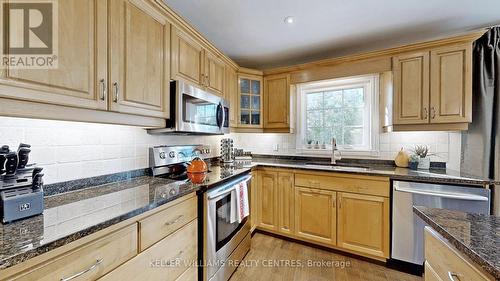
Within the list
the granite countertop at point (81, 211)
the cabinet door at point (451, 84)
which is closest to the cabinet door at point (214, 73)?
the granite countertop at point (81, 211)

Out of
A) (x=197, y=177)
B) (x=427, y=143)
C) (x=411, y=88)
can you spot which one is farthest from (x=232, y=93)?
(x=427, y=143)

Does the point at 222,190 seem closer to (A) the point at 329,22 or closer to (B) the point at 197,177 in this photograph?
(B) the point at 197,177

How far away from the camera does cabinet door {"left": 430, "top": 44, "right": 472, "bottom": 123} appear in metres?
2.05

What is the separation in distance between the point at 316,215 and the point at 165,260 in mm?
1749

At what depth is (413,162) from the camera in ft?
7.72

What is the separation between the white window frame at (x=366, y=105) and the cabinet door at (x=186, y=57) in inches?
64.1

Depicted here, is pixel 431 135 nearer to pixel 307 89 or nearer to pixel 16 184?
pixel 307 89

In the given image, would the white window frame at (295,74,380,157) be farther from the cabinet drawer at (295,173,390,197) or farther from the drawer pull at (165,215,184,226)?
the drawer pull at (165,215,184,226)

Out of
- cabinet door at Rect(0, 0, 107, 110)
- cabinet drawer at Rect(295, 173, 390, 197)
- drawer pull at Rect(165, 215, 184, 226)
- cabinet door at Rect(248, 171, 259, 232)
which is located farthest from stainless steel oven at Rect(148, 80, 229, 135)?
cabinet drawer at Rect(295, 173, 390, 197)

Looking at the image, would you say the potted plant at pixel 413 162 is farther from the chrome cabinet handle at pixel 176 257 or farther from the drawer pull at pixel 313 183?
the chrome cabinet handle at pixel 176 257

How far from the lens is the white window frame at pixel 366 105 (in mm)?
2691

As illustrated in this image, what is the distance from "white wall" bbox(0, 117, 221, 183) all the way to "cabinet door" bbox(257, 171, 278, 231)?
4.78 ft

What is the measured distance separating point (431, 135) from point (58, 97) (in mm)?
3371

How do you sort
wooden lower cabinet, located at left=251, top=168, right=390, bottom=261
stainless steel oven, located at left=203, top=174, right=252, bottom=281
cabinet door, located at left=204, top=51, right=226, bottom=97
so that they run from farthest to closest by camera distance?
cabinet door, located at left=204, top=51, right=226, bottom=97 < wooden lower cabinet, located at left=251, top=168, right=390, bottom=261 < stainless steel oven, located at left=203, top=174, right=252, bottom=281
